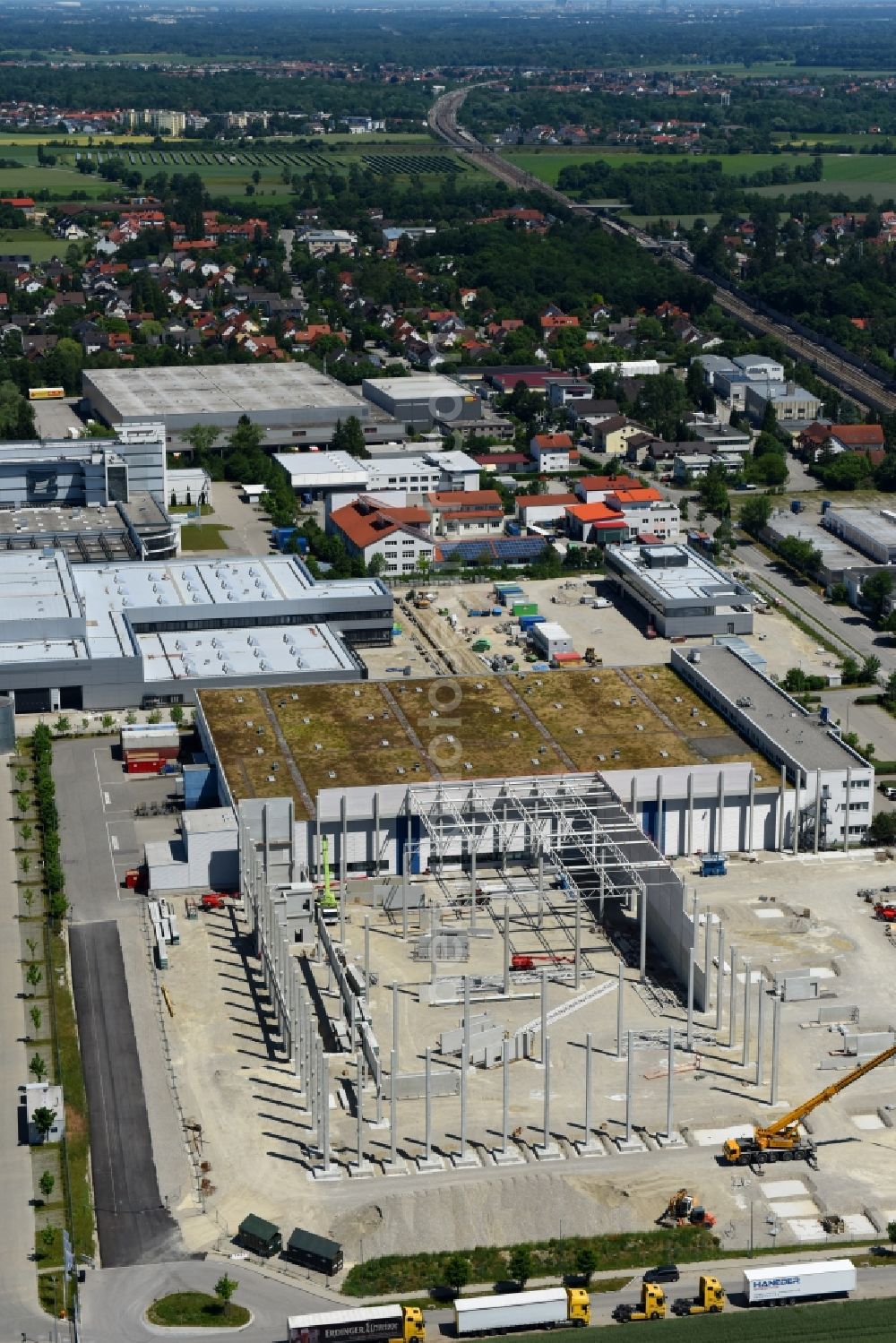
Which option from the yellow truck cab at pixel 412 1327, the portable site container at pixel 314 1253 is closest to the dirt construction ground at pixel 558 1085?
the portable site container at pixel 314 1253

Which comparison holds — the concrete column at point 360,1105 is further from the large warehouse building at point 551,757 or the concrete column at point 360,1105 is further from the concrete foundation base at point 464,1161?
the large warehouse building at point 551,757

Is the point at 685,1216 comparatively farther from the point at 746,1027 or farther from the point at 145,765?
the point at 145,765

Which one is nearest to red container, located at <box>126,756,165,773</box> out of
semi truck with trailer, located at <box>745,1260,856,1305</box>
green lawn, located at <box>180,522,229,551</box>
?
green lawn, located at <box>180,522,229,551</box>

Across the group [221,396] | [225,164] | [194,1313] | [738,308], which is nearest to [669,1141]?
[194,1313]

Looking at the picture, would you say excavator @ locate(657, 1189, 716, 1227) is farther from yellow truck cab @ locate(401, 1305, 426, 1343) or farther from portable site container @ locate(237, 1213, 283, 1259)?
portable site container @ locate(237, 1213, 283, 1259)

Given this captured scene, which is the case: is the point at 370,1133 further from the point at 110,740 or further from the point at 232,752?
the point at 110,740

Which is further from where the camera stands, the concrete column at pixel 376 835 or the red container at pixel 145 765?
the red container at pixel 145 765
